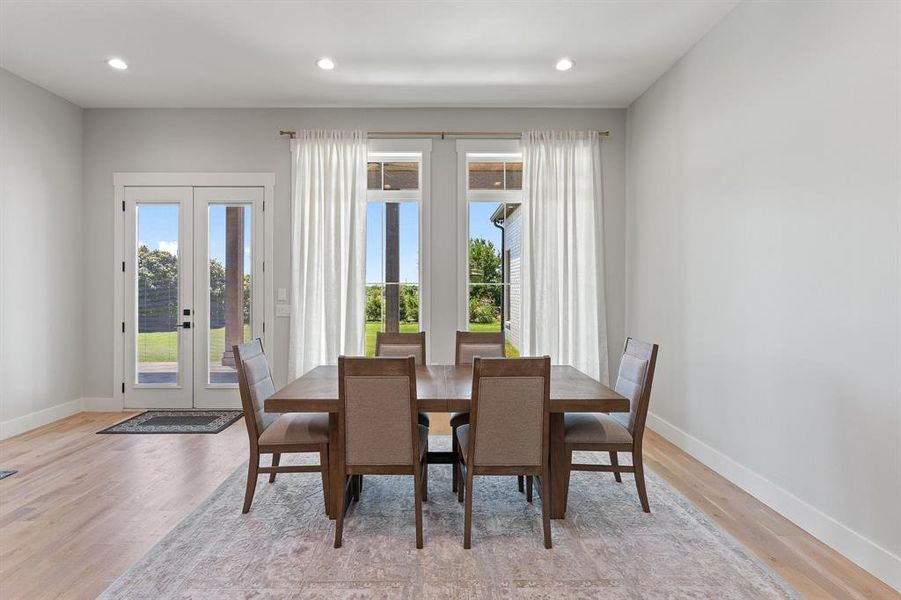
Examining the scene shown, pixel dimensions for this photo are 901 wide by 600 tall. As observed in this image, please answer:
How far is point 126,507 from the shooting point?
2.72m

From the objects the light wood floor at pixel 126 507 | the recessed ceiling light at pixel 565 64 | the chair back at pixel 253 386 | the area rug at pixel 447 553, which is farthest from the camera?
the recessed ceiling light at pixel 565 64

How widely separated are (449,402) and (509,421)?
30 centimetres

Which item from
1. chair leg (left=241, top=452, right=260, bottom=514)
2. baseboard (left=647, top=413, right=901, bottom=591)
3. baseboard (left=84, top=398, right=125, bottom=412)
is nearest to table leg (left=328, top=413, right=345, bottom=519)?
chair leg (left=241, top=452, right=260, bottom=514)

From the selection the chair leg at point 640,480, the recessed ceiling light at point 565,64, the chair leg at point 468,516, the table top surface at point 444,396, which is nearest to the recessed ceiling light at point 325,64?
the recessed ceiling light at point 565,64

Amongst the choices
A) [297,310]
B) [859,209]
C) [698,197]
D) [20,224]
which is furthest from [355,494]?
[20,224]

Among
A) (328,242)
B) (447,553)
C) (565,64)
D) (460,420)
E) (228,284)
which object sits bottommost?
(447,553)

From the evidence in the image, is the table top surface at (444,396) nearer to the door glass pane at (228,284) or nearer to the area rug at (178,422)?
the area rug at (178,422)

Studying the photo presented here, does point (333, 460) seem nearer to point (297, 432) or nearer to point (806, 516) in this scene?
point (297, 432)

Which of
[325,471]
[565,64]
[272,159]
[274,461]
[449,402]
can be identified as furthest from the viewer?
[272,159]

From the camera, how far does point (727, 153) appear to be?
3.21 meters

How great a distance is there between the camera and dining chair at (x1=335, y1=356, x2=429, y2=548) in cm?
217

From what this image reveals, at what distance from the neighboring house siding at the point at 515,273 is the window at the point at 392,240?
36.7 inches

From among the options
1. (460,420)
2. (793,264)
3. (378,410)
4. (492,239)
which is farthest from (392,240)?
(793,264)

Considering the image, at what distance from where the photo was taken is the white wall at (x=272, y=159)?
15.7ft
